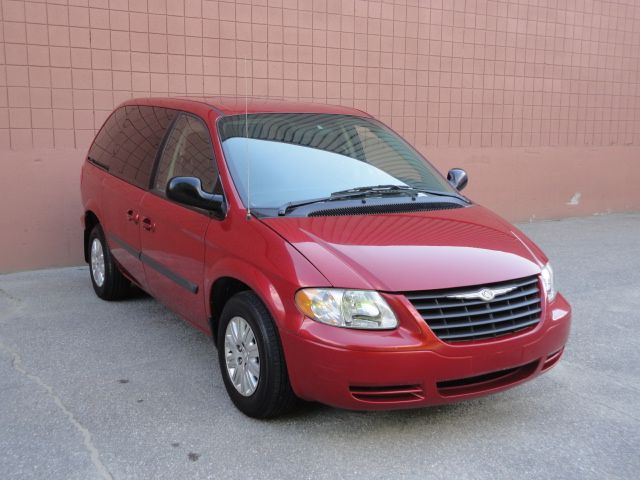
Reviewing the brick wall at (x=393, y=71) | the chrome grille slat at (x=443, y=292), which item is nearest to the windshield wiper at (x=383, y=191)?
the chrome grille slat at (x=443, y=292)

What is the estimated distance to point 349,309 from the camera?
3240mm

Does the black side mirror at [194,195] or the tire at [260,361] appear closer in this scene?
the tire at [260,361]

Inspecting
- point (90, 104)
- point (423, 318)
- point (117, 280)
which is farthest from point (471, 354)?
point (90, 104)

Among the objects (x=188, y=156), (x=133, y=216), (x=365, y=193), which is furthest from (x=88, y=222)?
(x=365, y=193)

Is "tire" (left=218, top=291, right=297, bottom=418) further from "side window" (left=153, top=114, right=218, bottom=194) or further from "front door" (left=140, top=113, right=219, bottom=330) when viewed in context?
"side window" (left=153, top=114, right=218, bottom=194)

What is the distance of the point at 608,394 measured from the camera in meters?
4.11

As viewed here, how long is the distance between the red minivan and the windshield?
0.01 meters

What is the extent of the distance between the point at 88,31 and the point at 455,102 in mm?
4925

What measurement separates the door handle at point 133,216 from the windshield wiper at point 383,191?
1547 mm

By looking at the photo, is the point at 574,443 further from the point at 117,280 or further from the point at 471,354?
the point at 117,280

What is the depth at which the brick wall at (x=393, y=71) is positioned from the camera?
6.94 m

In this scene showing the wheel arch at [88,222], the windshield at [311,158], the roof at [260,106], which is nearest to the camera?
the windshield at [311,158]

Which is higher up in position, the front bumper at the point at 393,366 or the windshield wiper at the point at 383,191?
the windshield wiper at the point at 383,191

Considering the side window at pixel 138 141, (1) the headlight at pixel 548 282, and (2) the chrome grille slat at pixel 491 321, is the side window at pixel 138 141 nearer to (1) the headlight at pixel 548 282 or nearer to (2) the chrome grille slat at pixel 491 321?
(2) the chrome grille slat at pixel 491 321
